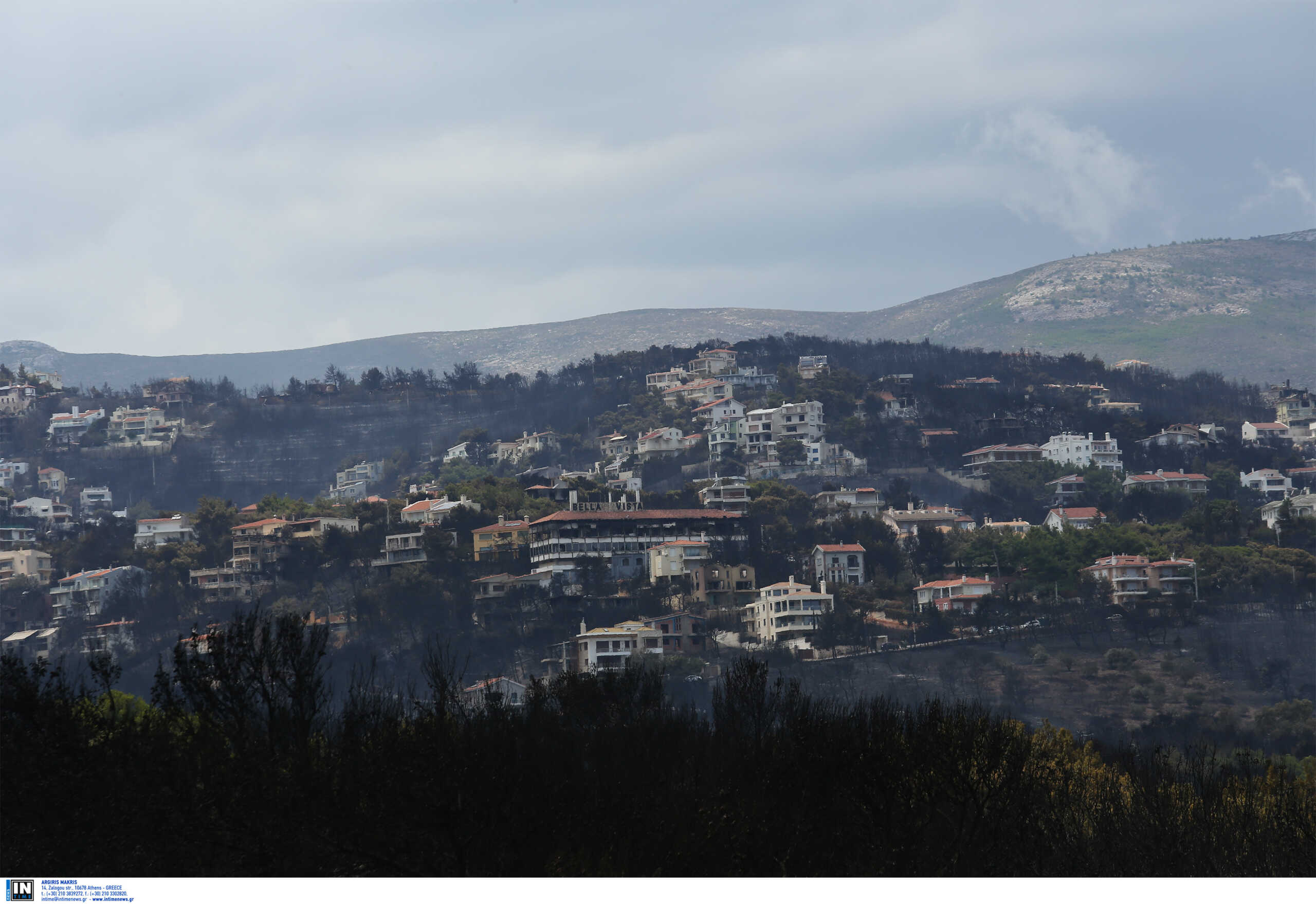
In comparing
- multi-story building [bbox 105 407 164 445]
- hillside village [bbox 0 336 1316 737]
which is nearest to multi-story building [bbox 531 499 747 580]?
hillside village [bbox 0 336 1316 737]

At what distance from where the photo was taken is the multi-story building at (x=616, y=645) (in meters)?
44.9

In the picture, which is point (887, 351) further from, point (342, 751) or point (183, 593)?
point (342, 751)

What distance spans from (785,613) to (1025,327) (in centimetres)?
6473

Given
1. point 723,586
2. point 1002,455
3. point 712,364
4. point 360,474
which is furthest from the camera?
point 712,364

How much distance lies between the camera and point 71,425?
72188 millimetres

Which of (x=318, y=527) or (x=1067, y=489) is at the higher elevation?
(x=318, y=527)

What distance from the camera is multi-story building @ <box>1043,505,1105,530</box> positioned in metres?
54.9

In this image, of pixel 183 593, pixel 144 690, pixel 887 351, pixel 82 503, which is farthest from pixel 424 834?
pixel 887 351

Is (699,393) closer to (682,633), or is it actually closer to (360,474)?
(360,474)

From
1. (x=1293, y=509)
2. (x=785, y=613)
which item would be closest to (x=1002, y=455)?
(x=1293, y=509)

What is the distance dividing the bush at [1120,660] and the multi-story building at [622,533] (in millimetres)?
14964

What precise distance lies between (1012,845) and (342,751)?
24.3 feet

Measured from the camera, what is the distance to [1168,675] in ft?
144

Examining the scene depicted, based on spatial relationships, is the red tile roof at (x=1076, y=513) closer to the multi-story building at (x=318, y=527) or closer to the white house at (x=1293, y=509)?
the white house at (x=1293, y=509)
